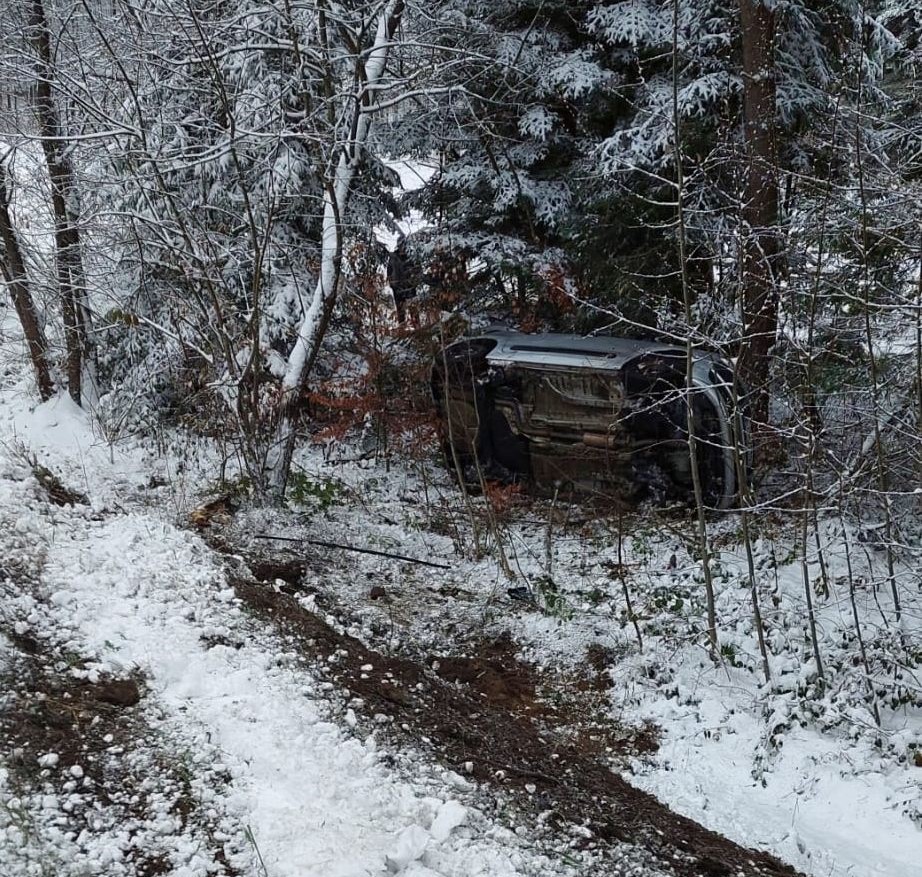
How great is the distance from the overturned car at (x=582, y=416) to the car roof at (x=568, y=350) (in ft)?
0.04

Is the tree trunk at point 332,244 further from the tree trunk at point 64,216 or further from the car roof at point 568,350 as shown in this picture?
the tree trunk at point 64,216

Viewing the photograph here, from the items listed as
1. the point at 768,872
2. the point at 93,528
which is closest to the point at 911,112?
the point at 768,872

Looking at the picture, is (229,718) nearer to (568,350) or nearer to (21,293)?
(568,350)

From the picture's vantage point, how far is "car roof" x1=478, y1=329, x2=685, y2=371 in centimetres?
847

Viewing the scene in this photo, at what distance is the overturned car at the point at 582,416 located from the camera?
818cm

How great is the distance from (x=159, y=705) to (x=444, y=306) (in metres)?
7.35

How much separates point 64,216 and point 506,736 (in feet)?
28.6

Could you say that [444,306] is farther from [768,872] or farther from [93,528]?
[768,872]

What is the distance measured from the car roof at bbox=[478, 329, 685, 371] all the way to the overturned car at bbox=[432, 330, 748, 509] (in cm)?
1

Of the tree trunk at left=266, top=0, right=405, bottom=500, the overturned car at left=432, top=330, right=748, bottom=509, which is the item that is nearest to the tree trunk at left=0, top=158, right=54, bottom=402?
the tree trunk at left=266, top=0, right=405, bottom=500

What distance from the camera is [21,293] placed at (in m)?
10.5

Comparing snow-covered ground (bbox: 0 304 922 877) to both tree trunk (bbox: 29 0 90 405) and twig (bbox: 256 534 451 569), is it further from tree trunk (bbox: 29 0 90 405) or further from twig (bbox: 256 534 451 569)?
tree trunk (bbox: 29 0 90 405)

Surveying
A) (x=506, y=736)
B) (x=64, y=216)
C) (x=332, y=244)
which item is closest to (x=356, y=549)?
(x=506, y=736)

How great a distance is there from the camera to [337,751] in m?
4.54
